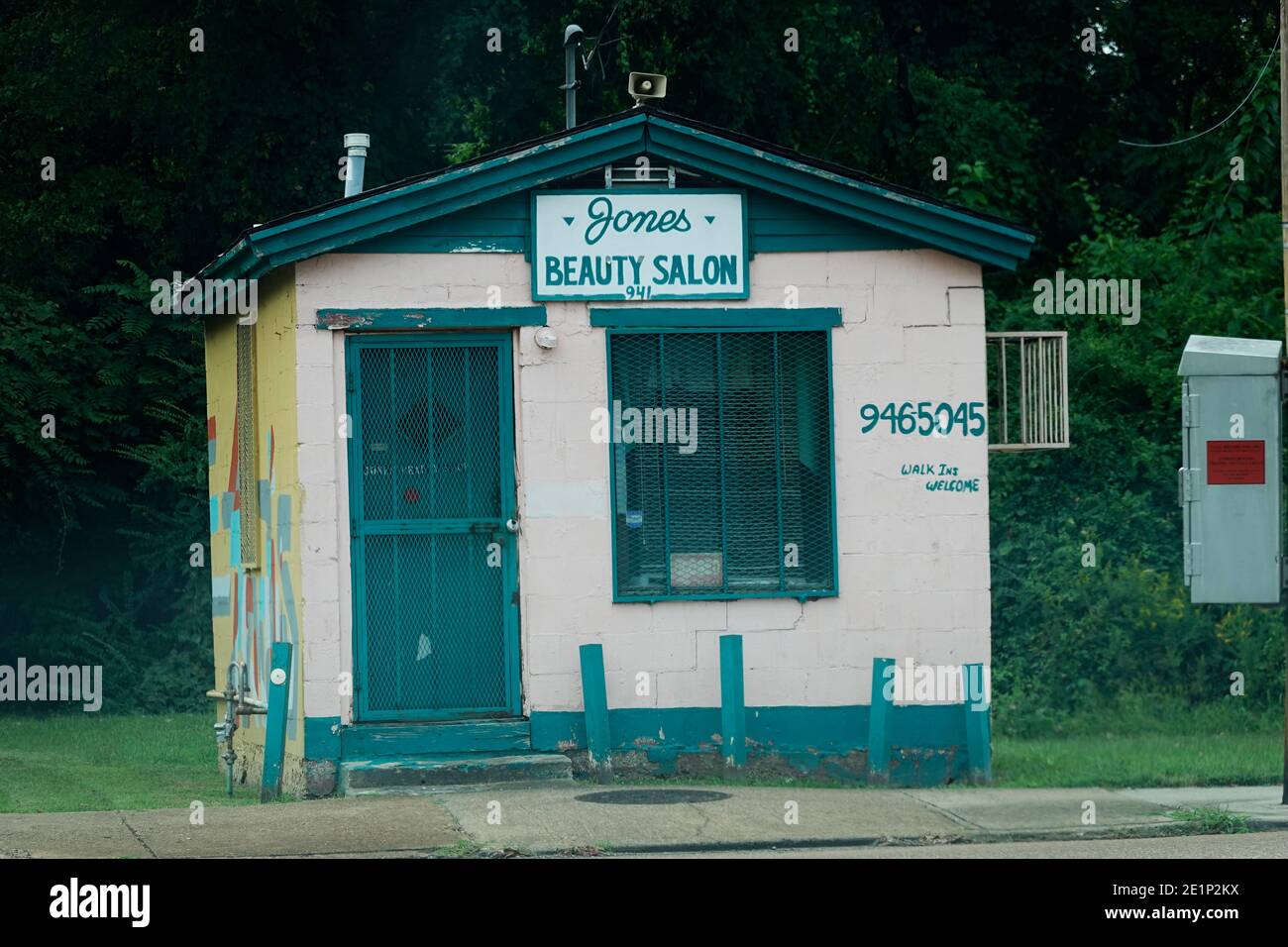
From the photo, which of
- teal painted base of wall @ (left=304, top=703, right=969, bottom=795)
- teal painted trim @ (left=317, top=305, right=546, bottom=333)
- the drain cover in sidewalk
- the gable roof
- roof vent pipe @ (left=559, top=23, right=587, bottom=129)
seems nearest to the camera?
the drain cover in sidewalk

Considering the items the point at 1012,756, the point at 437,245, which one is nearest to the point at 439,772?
the point at 437,245

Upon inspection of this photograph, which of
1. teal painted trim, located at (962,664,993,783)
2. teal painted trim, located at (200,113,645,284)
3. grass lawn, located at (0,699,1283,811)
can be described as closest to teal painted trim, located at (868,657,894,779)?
teal painted trim, located at (962,664,993,783)

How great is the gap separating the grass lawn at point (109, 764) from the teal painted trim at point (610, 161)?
12.4ft

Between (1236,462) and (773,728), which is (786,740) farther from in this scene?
(1236,462)

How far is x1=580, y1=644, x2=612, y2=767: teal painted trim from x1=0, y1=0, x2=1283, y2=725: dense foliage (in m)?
6.08

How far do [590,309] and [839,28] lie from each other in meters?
16.0

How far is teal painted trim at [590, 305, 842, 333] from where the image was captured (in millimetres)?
13109

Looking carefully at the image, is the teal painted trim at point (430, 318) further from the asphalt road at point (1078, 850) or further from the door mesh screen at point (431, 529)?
the asphalt road at point (1078, 850)

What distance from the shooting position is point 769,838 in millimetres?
10422

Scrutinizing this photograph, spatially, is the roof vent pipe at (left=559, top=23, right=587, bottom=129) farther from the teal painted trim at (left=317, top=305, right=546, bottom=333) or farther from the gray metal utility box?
the gray metal utility box

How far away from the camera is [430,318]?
1285cm

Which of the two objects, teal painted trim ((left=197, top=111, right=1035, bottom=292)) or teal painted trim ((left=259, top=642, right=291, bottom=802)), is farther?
teal painted trim ((left=259, top=642, right=291, bottom=802))


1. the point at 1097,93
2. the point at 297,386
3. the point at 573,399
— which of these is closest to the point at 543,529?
the point at 573,399

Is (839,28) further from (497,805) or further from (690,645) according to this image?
(497,805)
